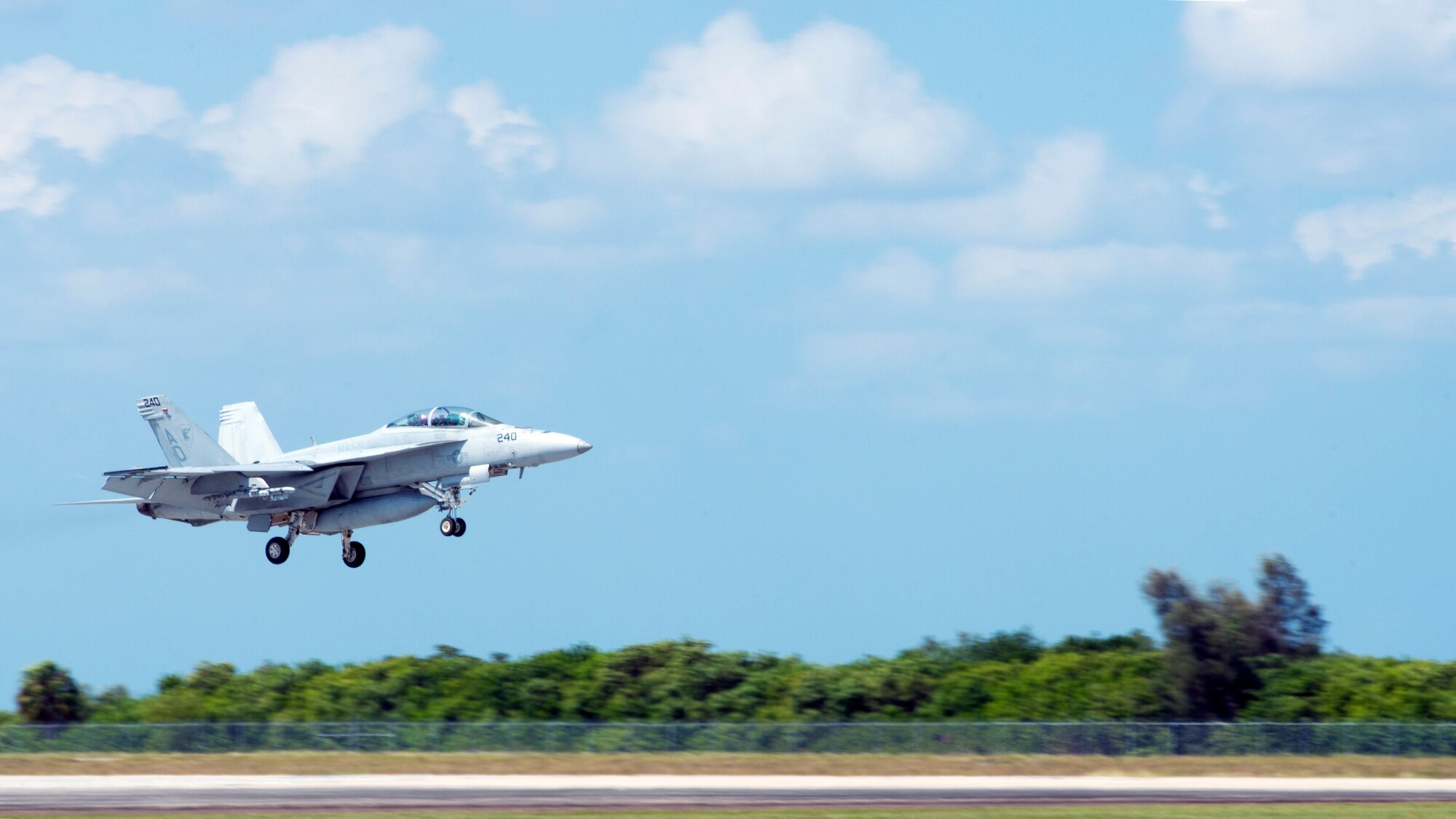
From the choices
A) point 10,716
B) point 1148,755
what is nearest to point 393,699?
point 10,716

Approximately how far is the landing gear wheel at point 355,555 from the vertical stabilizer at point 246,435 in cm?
571

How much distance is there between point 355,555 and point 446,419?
20.9ft

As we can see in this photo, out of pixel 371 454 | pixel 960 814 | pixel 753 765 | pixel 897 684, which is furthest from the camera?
pixel 897 684

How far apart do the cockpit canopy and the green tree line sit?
2328cm

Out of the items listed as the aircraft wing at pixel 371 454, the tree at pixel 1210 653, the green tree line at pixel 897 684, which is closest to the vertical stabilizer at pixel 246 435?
the aircraft wing at pixel 371 454

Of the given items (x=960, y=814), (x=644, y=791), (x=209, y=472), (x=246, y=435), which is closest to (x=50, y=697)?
(x=246, y=435)

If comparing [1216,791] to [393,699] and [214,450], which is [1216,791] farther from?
[393,699]

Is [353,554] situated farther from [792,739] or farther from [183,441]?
[792,739]

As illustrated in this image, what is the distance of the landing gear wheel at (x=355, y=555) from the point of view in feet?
158

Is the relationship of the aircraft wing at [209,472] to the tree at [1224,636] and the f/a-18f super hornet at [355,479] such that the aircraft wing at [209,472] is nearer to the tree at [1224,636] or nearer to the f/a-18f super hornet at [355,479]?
the f/a-18f super hornet at [355,479]

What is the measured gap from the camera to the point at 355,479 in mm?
46125

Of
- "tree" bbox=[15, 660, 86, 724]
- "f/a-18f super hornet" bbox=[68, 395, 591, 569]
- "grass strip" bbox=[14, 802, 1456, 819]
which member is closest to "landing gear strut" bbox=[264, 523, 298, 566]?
"f/a-18f super hornet" bbox=[68, 395, 591, 569]

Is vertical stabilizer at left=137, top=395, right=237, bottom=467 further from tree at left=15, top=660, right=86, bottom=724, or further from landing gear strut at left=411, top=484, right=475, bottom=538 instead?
tree at left=15, top=660, right=86, bottom=724

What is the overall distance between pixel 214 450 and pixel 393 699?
19505mm
